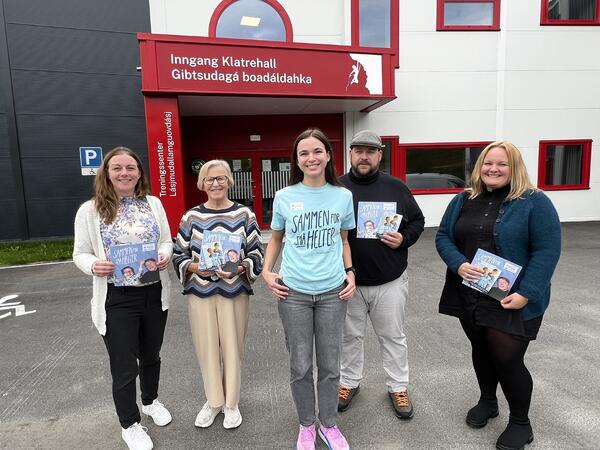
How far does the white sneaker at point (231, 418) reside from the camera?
2.71 meters

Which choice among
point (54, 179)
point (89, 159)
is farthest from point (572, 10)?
point (54, 179)

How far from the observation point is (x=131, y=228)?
249 centimetres

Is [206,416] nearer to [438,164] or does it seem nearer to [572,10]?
[438,164]

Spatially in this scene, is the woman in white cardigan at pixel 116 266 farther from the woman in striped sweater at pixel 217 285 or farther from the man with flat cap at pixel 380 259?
the man with flat cap at pixel 380 259

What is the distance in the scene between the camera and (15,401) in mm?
3131

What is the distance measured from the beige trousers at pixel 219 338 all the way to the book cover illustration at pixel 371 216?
0.91 metres

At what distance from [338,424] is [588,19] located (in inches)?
528

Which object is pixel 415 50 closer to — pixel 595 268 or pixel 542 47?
pixel 542 47

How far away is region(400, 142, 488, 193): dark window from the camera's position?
11242 millimetres

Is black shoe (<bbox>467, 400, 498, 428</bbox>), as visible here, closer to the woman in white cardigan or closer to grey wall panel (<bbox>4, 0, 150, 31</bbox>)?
the woman in white cardigan

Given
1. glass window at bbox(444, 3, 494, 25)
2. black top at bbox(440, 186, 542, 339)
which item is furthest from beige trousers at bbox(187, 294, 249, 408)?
glass window at bbox(444, 3, 494, 25)

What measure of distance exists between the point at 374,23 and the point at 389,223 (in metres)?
9.66

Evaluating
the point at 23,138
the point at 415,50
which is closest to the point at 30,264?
the point at 23,138

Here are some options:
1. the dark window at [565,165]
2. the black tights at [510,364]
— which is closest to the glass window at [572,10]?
the dark window at [565,165]
